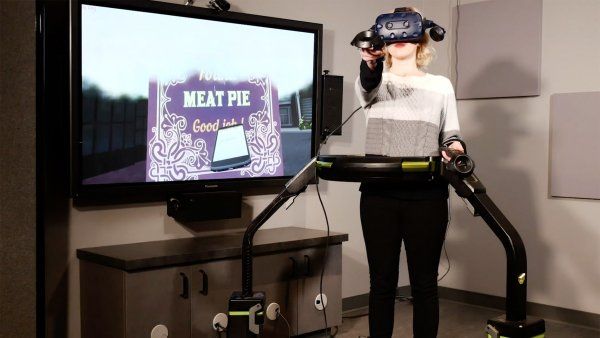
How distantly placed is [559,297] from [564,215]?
48cm

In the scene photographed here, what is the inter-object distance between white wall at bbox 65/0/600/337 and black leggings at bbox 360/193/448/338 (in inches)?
45.5

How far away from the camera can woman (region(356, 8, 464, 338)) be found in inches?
98.1

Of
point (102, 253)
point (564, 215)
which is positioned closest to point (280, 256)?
point (102, 253)

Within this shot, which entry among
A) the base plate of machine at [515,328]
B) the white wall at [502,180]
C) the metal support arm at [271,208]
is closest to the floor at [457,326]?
the white wall at [502,180]

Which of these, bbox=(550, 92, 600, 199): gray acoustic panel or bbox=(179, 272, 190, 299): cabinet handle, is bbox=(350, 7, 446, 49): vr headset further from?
bbox=(550, 92, 600, 199): gray acoustic panel

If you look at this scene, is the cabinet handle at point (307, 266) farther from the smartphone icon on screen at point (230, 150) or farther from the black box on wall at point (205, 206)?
the smartphone icon on screen at point (230, 150)

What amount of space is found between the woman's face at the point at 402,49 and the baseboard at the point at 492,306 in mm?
1919

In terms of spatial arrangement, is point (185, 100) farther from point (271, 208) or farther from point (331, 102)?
point (331, 102)

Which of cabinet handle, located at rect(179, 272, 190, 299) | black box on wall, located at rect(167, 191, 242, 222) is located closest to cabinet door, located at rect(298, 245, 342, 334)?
black box on wall, located at rect(167, 191, 242, 222)

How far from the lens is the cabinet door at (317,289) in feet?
11.0

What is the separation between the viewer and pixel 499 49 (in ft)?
13.6

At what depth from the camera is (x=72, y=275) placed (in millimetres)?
2959

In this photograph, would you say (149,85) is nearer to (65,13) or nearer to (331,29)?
(65,13)

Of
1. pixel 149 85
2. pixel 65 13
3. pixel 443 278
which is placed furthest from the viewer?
pixel 443 278
